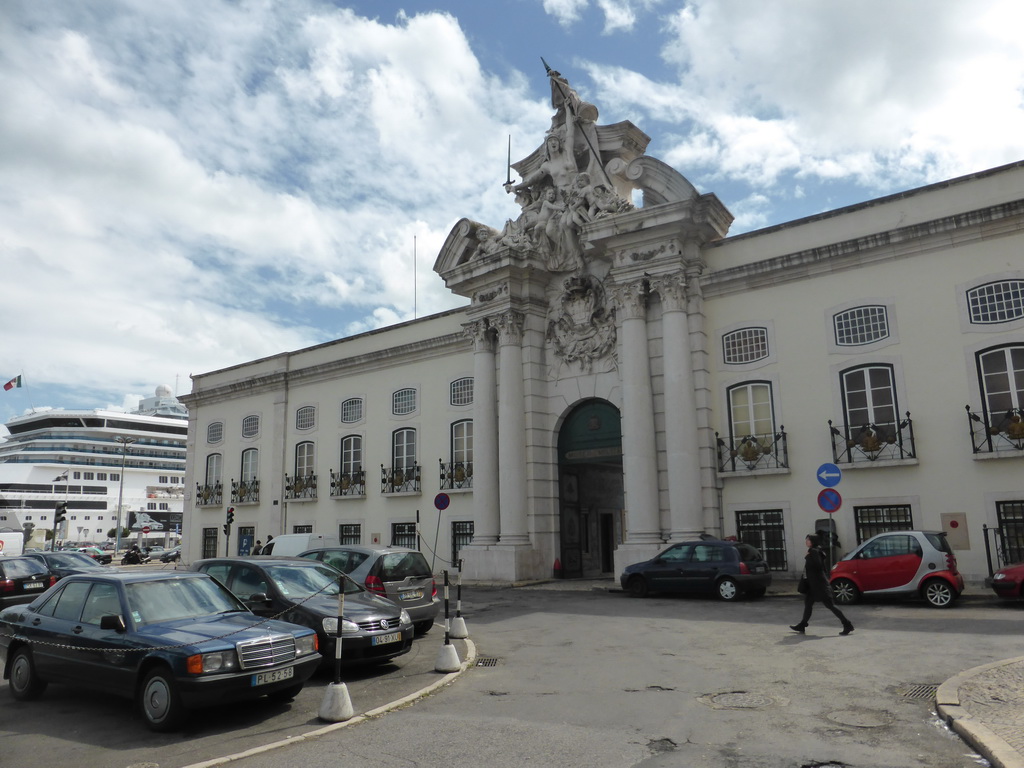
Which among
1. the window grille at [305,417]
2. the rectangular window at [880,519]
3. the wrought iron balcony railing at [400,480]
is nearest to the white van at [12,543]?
the window grille at [305,417]

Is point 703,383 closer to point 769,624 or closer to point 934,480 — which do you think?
point 934,480

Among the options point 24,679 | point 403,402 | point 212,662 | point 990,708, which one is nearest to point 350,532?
point 403,402

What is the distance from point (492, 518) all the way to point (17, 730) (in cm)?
1820

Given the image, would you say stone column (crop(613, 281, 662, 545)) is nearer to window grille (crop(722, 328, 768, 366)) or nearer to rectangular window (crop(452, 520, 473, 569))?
window grille (crop(722, 328, 768, 366))

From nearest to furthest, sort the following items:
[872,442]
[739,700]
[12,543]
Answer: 1. [739,700]
2. [872,442]
3. [12,543]

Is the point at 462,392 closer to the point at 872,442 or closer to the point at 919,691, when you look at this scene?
the point at 872,442

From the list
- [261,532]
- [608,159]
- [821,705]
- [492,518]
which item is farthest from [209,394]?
[821,705]

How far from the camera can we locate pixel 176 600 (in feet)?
28.8

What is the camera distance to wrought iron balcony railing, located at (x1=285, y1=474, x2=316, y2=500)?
3306 cm

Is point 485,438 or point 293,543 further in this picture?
point 485,438

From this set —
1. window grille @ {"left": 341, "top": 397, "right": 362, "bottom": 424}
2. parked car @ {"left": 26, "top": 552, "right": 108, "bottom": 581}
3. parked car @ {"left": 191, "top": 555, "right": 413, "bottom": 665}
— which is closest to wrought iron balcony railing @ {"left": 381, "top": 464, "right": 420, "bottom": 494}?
window grille @ {"left": 341, "top": 397, "right": 362, "bottom": 424}

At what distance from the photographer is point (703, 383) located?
73.6 feet

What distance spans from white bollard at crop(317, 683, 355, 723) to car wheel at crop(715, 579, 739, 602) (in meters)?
11.6

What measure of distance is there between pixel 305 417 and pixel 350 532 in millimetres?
6054
